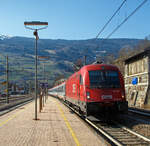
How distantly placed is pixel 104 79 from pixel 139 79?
59.2 feet

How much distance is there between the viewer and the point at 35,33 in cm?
1594

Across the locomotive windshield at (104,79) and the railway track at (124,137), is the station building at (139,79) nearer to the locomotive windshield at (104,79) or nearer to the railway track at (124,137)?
the locomotive windshield at (104,79)

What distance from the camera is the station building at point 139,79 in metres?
28.5

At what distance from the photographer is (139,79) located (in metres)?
30.9

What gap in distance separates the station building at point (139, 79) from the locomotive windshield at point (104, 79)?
14.7 metres

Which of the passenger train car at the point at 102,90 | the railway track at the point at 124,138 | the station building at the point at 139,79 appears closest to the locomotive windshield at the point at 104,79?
the passenger train car at the point at 102,90

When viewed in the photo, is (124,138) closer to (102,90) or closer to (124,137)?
(124,137)

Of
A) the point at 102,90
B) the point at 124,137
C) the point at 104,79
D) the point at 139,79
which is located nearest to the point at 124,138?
the point at 124,137

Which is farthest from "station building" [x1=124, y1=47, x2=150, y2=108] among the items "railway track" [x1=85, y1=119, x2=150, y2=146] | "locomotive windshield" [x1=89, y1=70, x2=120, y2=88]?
"railway track" [x1=85, y1=119, x2=150, y2=146]

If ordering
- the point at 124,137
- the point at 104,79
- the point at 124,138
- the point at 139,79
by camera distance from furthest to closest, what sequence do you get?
the point at 139,79 → the point at 104,79 → the point at 124,137 → the point at 124,138

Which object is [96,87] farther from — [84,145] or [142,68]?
[142,68]

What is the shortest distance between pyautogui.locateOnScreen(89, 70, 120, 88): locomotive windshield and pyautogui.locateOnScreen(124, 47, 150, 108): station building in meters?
14.7

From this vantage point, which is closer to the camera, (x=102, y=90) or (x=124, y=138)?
(x=124, y=138)

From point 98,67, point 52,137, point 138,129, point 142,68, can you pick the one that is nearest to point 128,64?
point 142,68
